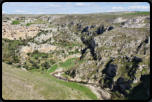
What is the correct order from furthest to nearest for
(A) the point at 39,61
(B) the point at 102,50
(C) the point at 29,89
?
(B) the point at 102,50 < (A) the point at 39,61 < (C) the point at 29,89

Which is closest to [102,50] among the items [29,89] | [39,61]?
[39,61]

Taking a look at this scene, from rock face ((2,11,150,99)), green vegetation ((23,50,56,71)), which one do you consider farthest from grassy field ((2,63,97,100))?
green vegetation ((23,50,56,71))

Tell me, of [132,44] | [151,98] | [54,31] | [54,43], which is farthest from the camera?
[54,31]

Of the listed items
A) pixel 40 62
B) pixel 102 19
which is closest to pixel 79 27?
pixel 102 19

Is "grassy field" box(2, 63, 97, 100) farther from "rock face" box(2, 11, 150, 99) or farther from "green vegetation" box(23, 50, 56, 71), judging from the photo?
"green vegetation" box(23, 50, 56, 71)

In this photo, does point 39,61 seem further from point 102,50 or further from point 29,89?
point 29,89

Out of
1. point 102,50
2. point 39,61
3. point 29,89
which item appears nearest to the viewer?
point 29,89

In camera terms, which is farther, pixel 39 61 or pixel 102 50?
pixel 102 50

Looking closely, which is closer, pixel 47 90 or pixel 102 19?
pixel 47 90

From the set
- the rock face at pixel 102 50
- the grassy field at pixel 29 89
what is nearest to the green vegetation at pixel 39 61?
the rock face at pixel 102 50

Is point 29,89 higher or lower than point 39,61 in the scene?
higher

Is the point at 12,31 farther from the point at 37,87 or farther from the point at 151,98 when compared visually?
the point at 151,98
